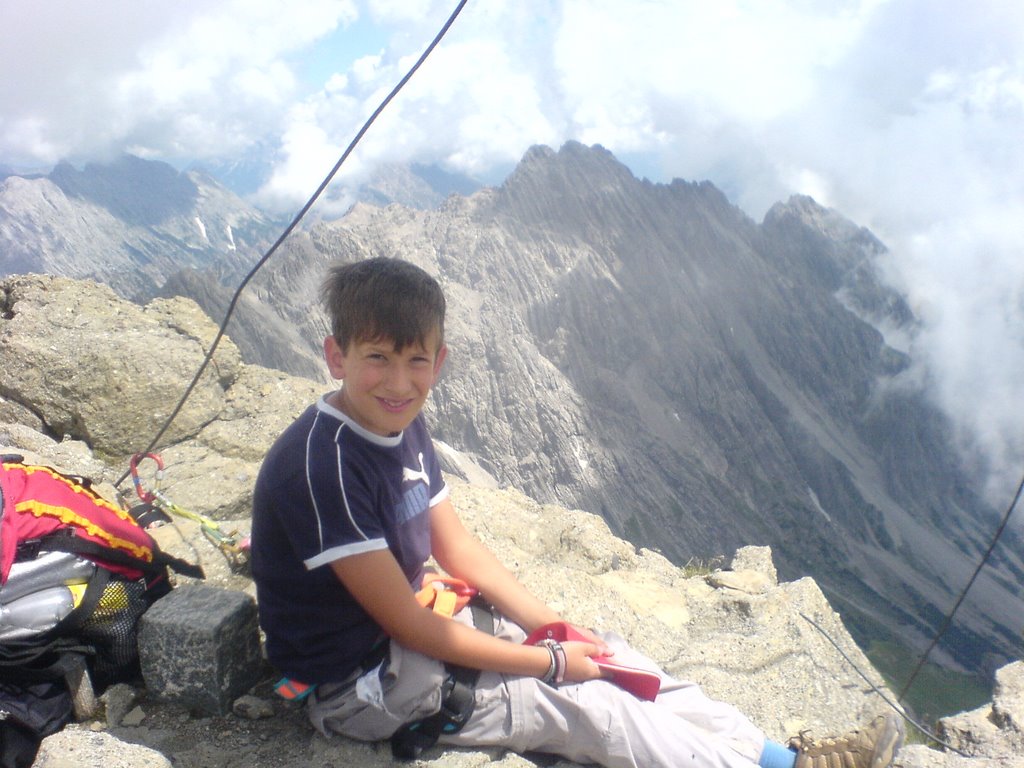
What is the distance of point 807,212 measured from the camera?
6663 inches

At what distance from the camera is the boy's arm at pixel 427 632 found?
9.22 feet

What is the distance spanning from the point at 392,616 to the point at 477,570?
0.91m

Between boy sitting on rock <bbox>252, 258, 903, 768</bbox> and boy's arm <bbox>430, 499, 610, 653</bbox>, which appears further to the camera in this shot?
boy's arm <bbox>430, 499, 610, 653</bbox>

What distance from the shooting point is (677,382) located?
124375mm

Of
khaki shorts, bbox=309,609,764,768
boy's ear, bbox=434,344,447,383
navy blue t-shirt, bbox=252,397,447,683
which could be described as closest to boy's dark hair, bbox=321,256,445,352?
boy's ear, bbox=434,344,447,383

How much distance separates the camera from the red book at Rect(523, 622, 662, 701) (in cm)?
336

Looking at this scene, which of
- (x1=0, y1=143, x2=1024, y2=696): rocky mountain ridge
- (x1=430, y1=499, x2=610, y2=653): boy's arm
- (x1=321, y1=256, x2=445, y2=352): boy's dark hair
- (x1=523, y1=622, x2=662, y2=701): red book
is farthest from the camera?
(x1=0, y1=143, x2=1024, y2=696): rocky mountain ridge

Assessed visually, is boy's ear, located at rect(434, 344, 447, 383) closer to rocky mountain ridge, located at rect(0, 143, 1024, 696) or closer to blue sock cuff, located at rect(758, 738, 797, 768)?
blue sock cuff, located at rect(758, 738, 797, 768)

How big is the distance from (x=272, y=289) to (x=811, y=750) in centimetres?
11696

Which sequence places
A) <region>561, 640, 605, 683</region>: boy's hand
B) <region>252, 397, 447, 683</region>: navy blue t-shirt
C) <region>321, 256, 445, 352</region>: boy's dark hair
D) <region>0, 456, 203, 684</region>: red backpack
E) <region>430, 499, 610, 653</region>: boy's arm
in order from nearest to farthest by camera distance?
<region>252, 397, 447, 683</region>: navy blue t-shirt
<region>321, 256, 445, 352</region>: boy's dark hair
<region>0, 456, 203, 684</region>: red backpack
<region>561, 640, 605, 683</region>: boy's hand
<region>430, 499, 610, 653</region>: boy's arm

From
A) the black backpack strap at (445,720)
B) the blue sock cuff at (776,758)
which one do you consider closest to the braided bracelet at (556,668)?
the black backpack strap at (445,720)

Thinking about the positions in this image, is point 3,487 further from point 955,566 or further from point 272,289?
point 955,566

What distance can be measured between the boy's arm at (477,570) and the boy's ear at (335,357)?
1.13 metres

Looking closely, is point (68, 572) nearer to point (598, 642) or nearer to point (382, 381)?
point (382, 381)
